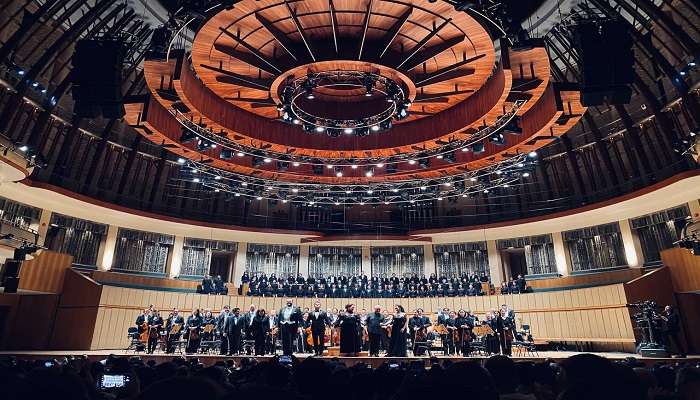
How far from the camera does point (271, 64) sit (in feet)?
34.7

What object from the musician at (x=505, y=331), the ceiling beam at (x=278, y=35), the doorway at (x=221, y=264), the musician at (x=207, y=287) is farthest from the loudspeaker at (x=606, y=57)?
the doorway at (x=221, y=264)

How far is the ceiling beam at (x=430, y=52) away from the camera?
976cm

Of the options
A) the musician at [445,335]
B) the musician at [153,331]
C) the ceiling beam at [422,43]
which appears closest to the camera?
the ceiling beam at [422,43]

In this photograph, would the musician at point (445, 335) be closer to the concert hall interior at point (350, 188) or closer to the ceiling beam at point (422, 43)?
the concert hall interior at point (350, 188)

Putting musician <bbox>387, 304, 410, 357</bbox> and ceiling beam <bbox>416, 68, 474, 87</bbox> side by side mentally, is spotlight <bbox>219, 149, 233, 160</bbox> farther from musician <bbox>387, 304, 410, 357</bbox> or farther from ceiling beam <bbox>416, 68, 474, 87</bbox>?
musician <bbox>387, 304, 410, 357</bbox>

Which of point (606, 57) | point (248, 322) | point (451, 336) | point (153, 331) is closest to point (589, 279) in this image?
point (451, 336)

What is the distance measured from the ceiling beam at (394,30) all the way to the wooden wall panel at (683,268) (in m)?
13.8

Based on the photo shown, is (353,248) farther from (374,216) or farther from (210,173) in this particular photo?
(210,173)

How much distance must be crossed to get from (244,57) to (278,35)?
1236 mm

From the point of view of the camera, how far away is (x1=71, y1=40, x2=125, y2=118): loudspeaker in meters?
9.14

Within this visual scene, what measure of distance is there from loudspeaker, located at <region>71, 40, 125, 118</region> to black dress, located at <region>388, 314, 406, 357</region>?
9.77 metres

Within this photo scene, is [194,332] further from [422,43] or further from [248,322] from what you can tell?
[422,43]

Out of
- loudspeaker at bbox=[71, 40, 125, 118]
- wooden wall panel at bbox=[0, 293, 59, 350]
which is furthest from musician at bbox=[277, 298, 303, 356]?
wooden wall panel at bbox=[0, 293, 59, 350]

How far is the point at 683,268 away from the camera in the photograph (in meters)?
15.3
